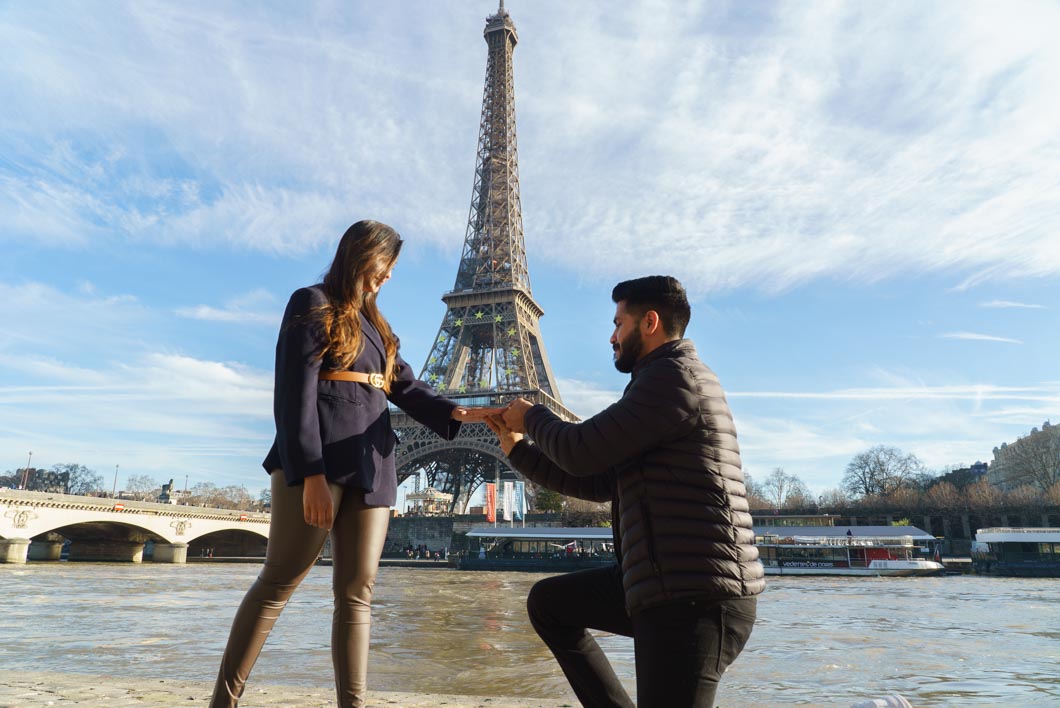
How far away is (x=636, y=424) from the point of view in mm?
2104

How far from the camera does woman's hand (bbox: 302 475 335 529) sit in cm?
242

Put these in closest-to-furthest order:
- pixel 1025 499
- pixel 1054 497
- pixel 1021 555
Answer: pixel 1021 555 → pixel 1054 497 → pixel 1025 499

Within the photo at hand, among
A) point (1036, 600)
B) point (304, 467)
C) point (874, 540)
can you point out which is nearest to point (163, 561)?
point (874, 540)

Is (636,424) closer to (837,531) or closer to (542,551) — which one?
(542,551)

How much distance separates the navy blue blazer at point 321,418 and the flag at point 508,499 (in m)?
47.0

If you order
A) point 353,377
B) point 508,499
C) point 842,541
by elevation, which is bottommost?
point 842,541

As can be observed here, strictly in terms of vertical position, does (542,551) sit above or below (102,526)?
below

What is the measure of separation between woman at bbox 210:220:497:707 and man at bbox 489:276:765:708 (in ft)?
2.34

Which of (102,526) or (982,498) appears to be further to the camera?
(982,498)

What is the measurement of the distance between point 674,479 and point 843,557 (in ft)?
120

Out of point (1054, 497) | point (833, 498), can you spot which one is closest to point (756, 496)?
point (833, 498)

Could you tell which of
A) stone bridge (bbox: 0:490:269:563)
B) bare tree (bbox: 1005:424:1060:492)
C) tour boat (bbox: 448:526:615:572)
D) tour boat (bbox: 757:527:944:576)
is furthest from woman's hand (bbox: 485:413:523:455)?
bare tree (bbox: 1005:424:1060:492)

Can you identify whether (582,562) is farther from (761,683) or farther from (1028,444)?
(1028,444)

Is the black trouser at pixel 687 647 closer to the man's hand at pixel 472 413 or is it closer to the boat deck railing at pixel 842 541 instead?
the man's hand at pixel 472 413
